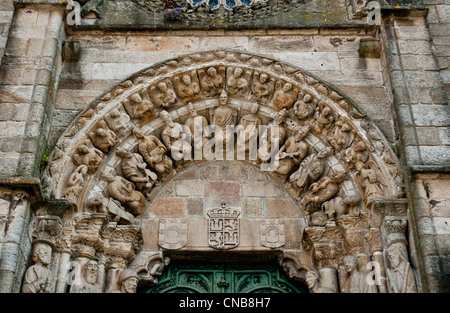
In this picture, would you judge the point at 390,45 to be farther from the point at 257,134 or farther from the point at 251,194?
the point at 251,194

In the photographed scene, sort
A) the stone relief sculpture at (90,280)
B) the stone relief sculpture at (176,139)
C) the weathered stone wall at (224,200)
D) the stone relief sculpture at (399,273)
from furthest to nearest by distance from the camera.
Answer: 1. the stone relief sculpture at (176,139)
2. the weathered stone wall at (224,200)
3. the stone relief sculpture at (90,280)
4. the stone relief sculpture at (399,273)

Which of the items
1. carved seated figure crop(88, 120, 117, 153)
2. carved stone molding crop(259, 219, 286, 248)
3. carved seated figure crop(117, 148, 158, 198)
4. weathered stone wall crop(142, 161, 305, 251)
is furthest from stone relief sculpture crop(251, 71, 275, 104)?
→ carved seated figure crop(88, 120, 117, 153)

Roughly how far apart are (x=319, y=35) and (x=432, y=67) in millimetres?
1564

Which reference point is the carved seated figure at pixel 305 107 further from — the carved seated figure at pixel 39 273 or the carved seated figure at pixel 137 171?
the carved seated figure at pixel 39 273

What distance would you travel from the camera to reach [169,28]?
8.99m

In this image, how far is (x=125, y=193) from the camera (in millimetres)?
7945

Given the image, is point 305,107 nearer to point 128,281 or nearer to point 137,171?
point 137,171

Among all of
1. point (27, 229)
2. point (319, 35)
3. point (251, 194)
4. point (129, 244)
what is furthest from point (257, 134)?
point (27, 229)

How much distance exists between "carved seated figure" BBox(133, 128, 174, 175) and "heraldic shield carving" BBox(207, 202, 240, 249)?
2.76ft

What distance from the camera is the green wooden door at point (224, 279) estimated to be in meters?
7.89

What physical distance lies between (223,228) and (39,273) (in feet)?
7.42

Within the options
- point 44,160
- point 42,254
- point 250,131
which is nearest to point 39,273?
point 42,254

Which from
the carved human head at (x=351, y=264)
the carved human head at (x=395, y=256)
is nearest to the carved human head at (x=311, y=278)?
the carved human head at (x=351, y=264)
